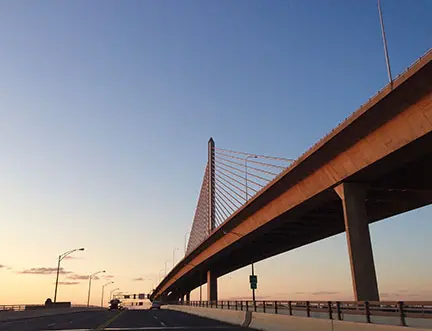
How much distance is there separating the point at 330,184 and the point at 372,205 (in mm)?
12824

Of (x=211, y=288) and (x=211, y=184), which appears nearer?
(x=211, y=184)

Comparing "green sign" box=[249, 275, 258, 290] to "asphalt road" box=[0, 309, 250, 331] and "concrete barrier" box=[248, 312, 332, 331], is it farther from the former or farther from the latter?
"concrete barrier" box=[248, 312, 332, 331]

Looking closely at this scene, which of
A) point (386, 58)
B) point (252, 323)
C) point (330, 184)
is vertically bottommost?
point (252, 323)

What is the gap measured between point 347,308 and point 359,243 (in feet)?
31.6

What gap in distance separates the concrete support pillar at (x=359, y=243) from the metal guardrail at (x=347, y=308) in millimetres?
1664

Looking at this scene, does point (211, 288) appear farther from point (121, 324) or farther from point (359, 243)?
point (359, 243)

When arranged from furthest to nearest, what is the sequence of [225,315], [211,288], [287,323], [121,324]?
[211,288]
[225,315]
[121,324]
[287,323]

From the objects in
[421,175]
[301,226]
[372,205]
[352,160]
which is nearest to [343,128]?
[352,160]

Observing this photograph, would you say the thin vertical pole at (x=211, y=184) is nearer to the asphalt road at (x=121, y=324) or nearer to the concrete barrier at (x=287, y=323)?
the asphalt road at (x=121, y=324)

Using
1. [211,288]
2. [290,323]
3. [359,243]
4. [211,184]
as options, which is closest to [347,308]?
[290,323]

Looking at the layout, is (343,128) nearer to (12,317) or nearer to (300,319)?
(300,319)

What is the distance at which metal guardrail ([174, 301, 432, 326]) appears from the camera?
1329cm

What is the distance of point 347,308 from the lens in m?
18.6

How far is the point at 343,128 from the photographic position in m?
25.4
